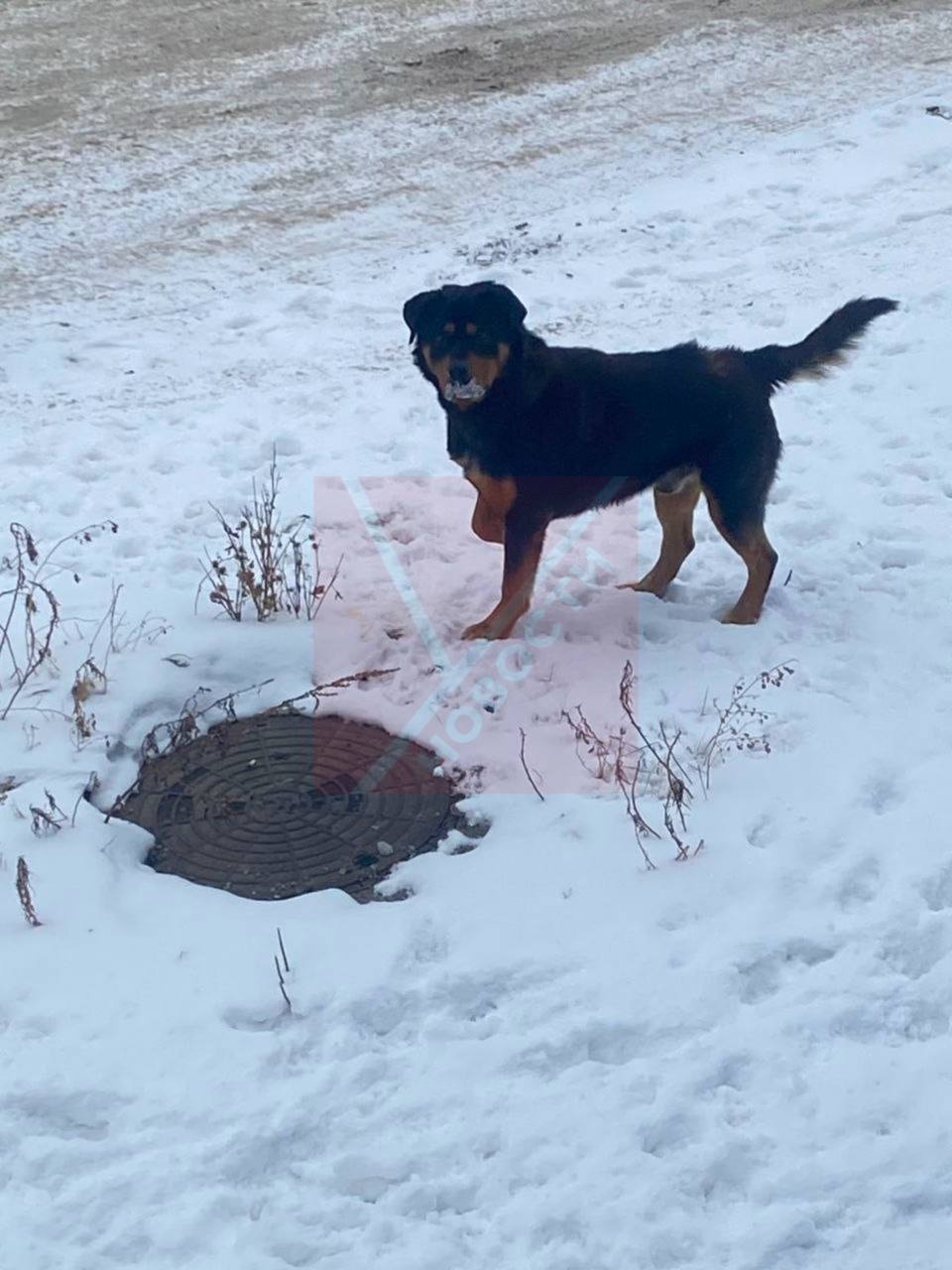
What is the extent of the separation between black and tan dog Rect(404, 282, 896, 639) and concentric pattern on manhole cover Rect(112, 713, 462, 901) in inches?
33.4

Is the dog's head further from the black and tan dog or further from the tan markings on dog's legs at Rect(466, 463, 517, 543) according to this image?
the tan markings on dog's legs at Rect(466, 463, 517, 543)

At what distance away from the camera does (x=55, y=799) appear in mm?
4445

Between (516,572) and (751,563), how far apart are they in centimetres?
92

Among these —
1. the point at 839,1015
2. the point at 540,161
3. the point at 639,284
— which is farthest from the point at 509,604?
the point at 540,161

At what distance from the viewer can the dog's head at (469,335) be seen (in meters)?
5.09

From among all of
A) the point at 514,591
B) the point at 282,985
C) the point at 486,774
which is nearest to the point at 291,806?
the point at 486,774

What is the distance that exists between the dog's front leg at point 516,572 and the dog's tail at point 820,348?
3.42ft

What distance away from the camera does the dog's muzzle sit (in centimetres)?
507

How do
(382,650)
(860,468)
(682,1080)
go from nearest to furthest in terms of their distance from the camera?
(682,1080), (382,650), (860,468)

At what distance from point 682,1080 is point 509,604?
7.63 ft

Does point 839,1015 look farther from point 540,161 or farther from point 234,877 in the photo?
point 540,161

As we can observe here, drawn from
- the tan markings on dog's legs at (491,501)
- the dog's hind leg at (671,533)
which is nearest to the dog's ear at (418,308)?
the tan markings on dog's legs at (491,501)

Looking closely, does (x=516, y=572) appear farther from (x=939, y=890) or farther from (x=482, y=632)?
(x=939, y=890)

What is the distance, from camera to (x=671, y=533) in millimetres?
5734
